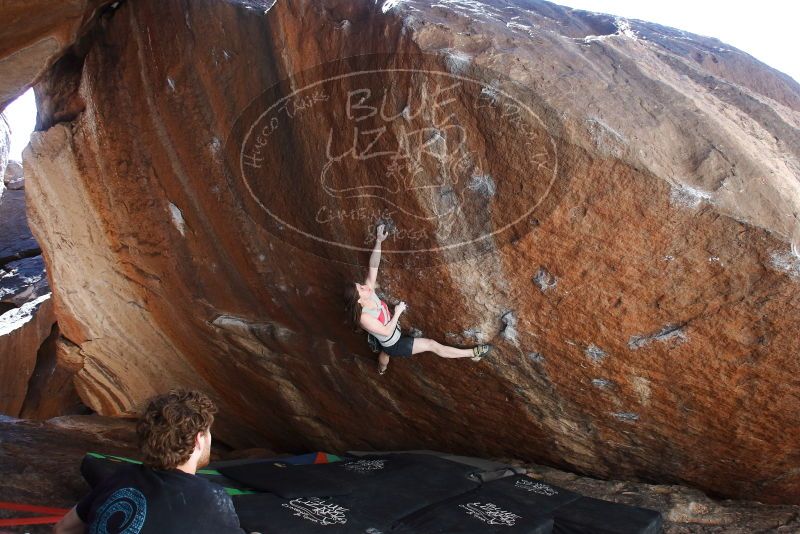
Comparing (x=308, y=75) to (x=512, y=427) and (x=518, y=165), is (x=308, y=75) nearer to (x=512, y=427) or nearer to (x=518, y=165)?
(x=518, y=165)

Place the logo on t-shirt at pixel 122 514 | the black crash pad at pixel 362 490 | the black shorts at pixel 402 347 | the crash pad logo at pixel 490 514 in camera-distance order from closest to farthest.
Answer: the logo on t-shirt at pixel 122 514 → the black crash pad at pixel 362 490 → the crash pad logo at pixel 490 514 → the black shorts at pixel 402 347

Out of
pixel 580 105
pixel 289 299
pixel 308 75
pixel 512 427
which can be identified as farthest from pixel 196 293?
pixel 580 105

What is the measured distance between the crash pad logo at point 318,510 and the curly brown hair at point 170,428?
3.55 ft

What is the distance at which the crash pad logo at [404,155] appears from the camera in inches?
113

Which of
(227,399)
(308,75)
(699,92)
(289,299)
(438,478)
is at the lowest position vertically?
(227,399)

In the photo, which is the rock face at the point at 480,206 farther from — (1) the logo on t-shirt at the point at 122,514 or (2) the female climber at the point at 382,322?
(1) the logo on t-shirt at the point at 122,514

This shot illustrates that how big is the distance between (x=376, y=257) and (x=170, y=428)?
1565 millimetres

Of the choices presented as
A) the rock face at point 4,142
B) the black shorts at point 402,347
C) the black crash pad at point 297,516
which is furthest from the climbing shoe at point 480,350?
the rock face at point 4,142

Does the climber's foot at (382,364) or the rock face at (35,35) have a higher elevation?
the rock face at (35,35)

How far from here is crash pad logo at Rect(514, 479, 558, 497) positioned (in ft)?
11.5

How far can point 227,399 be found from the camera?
562 cm

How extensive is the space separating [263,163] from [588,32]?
79.5 inches

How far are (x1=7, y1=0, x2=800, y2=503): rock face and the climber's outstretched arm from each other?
3.6 inches

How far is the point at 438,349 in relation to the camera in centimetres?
354
